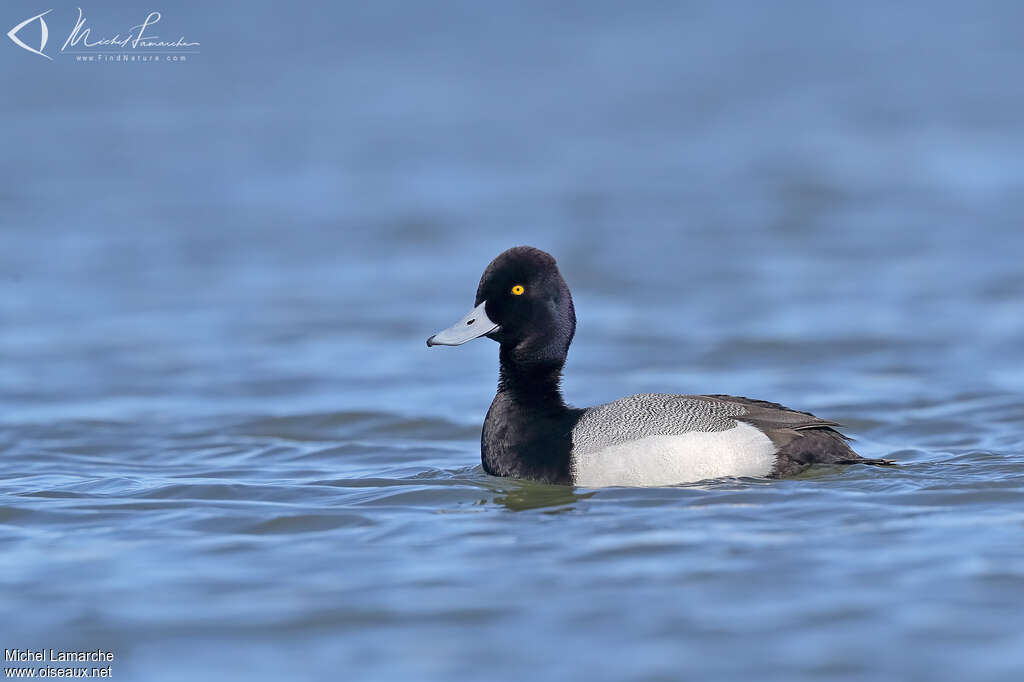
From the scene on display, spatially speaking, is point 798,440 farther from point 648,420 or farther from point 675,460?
point 648,420

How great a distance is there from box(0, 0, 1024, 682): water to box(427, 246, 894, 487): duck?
15cm

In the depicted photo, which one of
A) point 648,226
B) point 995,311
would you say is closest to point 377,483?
point 995,311

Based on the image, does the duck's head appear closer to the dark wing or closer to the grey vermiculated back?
the grey vermiculated back

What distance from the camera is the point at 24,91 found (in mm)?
29141

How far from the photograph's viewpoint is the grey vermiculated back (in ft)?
28.3

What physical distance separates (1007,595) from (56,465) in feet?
21.3

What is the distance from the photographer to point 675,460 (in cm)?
851

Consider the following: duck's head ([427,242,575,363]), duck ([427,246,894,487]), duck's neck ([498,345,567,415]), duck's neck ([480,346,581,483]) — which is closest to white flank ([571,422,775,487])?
duck ([427,246,894,487])

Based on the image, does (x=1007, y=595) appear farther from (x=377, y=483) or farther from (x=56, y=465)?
(x=56, y=465)

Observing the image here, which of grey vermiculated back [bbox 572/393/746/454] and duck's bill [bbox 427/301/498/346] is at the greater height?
duck's bill [bbox 427/301/498/346]

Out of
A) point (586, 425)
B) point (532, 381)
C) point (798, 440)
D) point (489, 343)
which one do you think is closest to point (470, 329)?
→ point (532, 381)

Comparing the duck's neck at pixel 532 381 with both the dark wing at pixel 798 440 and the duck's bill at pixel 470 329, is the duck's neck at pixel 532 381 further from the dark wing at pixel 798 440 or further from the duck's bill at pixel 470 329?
the dark wing at pixel 798 440

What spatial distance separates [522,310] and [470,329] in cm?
33

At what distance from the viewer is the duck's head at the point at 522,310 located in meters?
9.15
